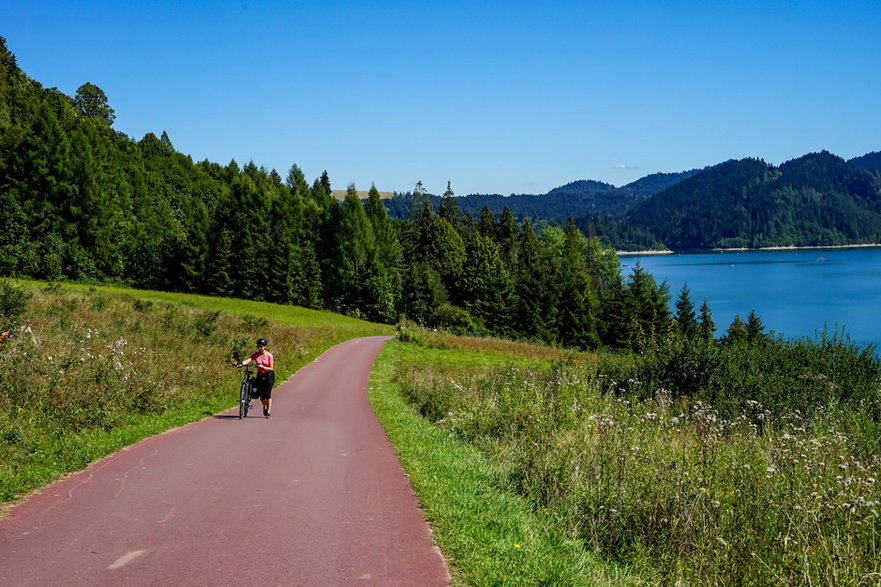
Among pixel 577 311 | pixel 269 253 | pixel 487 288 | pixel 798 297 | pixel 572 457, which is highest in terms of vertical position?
pixel 269 253

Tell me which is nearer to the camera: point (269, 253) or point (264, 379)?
point (264, 379)

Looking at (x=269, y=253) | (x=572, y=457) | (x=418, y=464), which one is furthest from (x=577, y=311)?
(x=572, y=457)

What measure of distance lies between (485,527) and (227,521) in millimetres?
3134

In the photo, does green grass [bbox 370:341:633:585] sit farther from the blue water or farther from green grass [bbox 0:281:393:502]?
the blue water

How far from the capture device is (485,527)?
658 cm

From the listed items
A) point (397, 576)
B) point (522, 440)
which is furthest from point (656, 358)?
point (397, 576)

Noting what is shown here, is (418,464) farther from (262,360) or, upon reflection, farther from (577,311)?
(577,311)

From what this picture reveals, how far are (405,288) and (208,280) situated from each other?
27245mm

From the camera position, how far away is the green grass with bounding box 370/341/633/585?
5391mm

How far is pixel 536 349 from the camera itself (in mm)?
44688

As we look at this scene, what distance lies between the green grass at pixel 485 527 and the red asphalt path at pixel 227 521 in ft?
0.90

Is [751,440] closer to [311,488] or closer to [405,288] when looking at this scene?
[311,488]

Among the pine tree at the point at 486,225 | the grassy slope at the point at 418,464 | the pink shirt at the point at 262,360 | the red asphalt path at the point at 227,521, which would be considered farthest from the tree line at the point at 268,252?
the red asphalt path at the point at 227,521

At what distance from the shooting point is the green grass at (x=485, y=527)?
539cm
